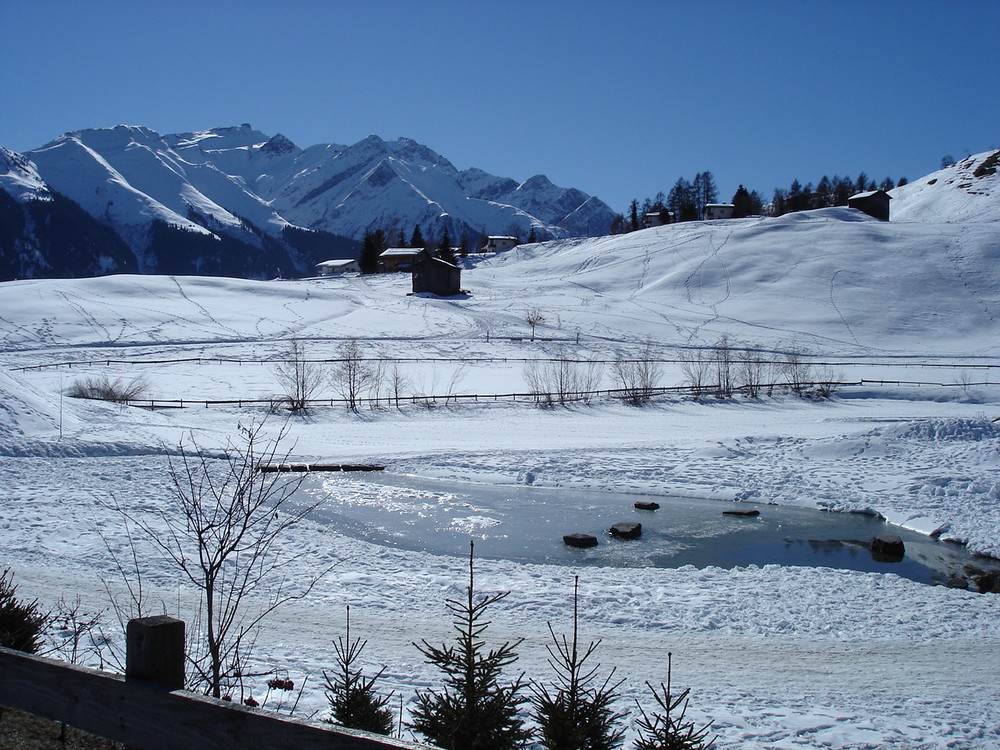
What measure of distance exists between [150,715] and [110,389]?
41372 millimetres

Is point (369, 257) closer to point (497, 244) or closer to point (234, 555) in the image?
point (497, 244)

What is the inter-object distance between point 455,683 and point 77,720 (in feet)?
9.12

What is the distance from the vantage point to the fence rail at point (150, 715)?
9.75 ft

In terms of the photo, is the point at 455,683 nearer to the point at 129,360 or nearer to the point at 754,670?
the point at 754,670

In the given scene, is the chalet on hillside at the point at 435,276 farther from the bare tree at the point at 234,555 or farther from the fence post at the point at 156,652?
the fence post at the point at 156,652

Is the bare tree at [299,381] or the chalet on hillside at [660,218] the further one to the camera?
the chalet on hillside at [660,218]

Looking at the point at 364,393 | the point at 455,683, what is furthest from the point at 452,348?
the point at 455,683

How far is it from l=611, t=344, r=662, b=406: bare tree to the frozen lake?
67.9 feet

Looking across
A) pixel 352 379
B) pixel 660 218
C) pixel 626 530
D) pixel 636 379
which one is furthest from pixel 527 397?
pixel 660 218

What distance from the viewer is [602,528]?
2059 centimetres

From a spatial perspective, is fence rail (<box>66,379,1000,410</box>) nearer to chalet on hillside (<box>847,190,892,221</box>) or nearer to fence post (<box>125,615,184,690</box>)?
fence post (<box>125,615,184,690</box>)

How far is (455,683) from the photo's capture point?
18.3 feet

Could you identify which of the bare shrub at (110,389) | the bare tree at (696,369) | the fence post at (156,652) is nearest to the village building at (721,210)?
the bare tree at (696,369)

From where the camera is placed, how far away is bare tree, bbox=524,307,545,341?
226ft
